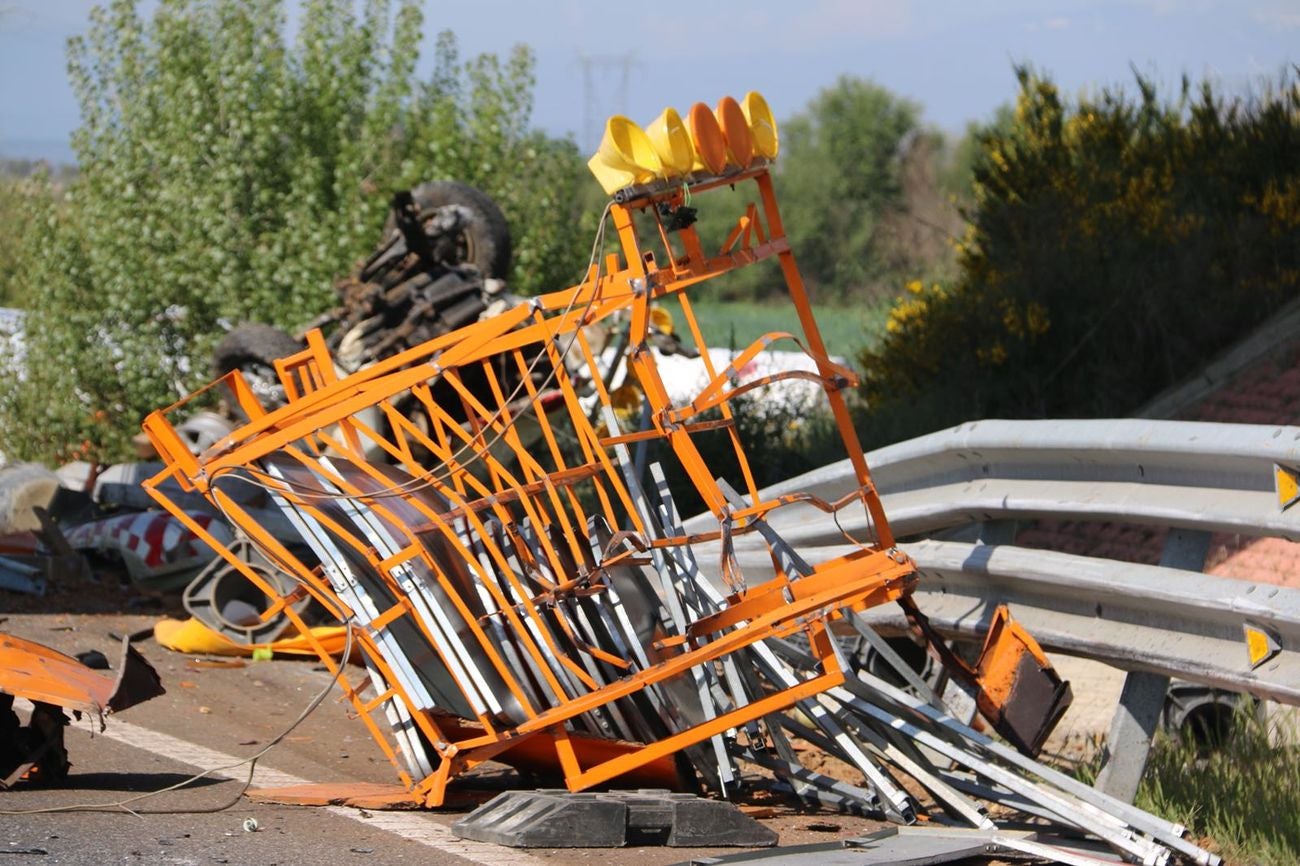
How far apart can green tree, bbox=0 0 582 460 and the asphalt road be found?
286 inches

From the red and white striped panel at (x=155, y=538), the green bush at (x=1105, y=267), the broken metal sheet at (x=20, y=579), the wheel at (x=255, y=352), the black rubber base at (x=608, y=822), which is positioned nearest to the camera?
the black rubber base at (x=608, y=822)

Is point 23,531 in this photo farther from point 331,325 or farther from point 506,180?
point 506,180

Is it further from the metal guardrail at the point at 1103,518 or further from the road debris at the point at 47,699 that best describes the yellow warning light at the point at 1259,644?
the road debris at the point at 47,699

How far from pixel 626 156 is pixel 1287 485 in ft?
6.76

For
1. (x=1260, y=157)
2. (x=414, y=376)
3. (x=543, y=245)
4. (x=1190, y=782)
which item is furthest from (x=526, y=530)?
(x=543, y=245)

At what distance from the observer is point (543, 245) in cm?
1611

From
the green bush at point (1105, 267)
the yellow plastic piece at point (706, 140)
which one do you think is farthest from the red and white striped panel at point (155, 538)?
the yellow plastic piece at point (706, 140)

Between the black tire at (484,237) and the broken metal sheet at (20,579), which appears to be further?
the black tire at (484,237)

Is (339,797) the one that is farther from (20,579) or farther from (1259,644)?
(20,579)

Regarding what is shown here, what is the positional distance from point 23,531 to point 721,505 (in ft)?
21.8

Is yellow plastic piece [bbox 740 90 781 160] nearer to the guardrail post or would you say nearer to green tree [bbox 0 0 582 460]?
the guardrail post

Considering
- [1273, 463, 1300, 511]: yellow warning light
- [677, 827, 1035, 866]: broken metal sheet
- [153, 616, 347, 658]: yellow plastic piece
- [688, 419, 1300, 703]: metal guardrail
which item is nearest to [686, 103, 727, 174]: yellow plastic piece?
[688, 419, 1300, 703]: metal guardrail

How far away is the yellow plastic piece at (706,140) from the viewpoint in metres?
4.80

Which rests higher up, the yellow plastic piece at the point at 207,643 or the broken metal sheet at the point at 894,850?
the yellow plastic piece at the point at 207,643
